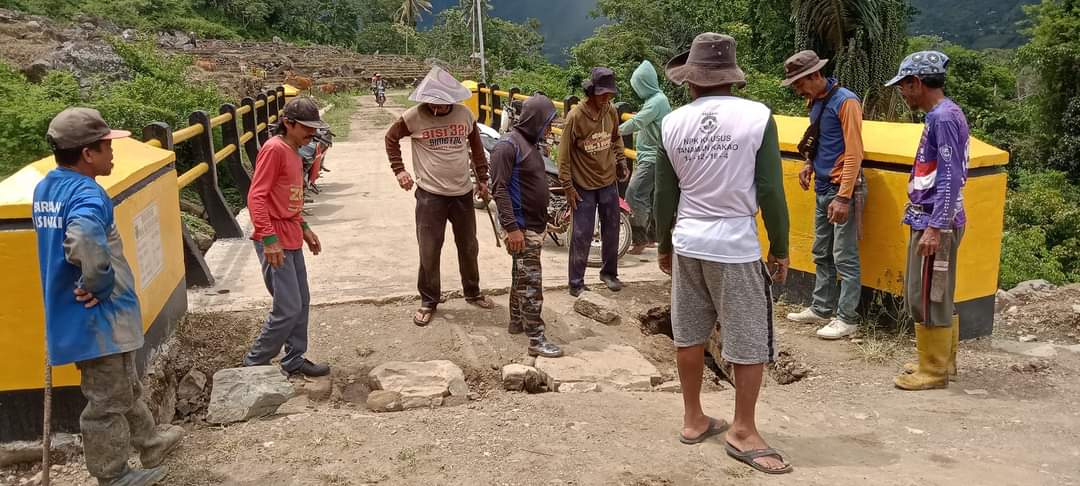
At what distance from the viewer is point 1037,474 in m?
3.53

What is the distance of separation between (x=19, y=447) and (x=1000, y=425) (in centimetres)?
455

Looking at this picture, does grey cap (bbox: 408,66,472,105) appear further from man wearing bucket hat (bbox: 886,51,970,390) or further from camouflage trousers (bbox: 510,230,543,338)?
man wearing bucket hat (bbox: 886,51,970,390)

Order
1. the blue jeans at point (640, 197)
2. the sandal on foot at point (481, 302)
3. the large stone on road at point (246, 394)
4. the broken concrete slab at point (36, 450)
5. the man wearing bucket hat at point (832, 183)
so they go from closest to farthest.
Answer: the broken concrete slab at point (36, 450), the large stone on road at point (246, 394), the man wearing bucket hat at point (832, 183), the sandal on foot at point (481, 302), the blue jeans at point (640, 197)

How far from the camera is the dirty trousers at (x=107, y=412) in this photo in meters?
3.28

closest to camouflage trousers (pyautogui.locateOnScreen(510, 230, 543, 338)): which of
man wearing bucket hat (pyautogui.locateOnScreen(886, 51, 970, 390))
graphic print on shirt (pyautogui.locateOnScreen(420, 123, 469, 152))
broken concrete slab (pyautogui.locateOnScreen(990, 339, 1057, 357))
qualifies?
graphic print on shirt (pyautogui.locateOnScreen(420, 123, 469, 152))

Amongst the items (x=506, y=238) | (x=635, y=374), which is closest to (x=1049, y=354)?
(x=635, y=374)

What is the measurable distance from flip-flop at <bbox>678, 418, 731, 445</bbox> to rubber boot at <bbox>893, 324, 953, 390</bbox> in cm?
137

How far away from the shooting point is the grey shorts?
3490 mm

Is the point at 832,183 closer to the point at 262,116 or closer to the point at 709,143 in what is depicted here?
the point at 709,143

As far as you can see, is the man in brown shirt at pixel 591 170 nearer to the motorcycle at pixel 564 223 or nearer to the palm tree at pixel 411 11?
the motorcycle at pixel 564 223

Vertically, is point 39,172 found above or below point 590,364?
above

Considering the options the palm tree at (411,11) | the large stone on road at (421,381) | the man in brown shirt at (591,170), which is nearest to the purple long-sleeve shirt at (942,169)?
the man in brown shirt at (591,170)

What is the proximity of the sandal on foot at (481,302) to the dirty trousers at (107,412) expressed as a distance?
2.96 m

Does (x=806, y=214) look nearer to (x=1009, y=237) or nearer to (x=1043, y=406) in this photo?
(x=1043, y=406)
